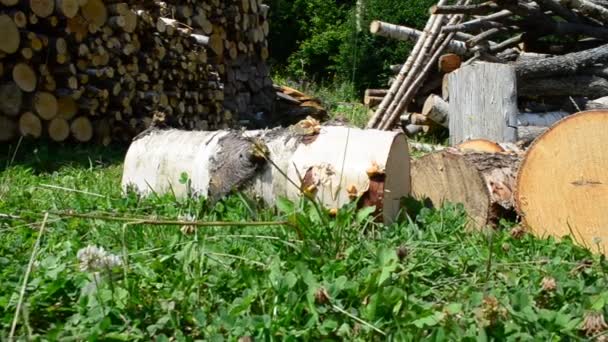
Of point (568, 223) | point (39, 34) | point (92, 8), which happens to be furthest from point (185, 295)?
point (92, 8)

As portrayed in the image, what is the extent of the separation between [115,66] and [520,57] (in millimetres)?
4193

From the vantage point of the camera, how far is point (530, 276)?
2.48 metres

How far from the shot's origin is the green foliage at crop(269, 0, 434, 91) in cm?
1305

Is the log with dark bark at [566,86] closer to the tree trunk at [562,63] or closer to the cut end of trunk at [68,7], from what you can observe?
the tree trunk at [562,63]

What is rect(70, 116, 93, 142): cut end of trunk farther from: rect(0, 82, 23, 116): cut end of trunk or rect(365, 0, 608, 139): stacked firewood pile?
rect(365, 0, 608, 139): stacked firewood pile

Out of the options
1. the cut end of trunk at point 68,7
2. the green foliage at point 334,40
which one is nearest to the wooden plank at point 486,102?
the cut end of trunk at point 68,7

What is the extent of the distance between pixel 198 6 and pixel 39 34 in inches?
100

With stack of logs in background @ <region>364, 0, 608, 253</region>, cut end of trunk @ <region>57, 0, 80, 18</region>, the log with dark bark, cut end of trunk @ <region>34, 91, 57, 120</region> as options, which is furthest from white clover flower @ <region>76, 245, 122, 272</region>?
the log with dark bark

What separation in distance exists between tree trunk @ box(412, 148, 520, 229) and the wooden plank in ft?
7.60

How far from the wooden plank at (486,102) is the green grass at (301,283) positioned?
10.6ft

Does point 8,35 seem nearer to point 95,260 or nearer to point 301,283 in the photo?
point 95,260

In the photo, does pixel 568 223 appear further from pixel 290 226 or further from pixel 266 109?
pixel 266 109

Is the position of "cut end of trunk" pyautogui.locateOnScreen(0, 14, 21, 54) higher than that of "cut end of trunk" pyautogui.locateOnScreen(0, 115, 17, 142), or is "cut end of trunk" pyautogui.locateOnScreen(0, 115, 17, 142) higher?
"cut end of trunk" pyautogui.locateOnScreen(0, 14, 21, 54)

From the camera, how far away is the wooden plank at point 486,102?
249 inches
